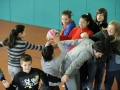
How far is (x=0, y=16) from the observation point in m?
10.5

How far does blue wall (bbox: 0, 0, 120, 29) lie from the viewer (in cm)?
744

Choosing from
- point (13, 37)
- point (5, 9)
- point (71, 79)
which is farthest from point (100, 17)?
point (5, 9)

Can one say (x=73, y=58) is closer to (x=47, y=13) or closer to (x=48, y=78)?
(x=48, y=78)

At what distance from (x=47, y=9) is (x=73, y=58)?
18.5 feet

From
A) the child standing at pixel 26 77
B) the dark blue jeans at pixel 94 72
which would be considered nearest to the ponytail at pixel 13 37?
the child standing at pixel 26 77

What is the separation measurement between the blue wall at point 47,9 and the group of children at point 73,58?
11.3ft

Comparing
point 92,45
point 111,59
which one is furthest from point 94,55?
point 111,59

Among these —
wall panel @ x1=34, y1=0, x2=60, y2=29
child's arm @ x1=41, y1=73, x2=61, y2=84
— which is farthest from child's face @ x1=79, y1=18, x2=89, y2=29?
wall panel @ x1=34, y1=0, x2=60, y2=29

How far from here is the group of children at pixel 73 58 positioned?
3178mm

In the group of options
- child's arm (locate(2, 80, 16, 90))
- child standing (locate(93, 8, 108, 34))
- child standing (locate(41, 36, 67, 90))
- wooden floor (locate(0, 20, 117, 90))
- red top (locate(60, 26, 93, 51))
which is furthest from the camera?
wooden floor (locate(0, 20, 117, 90))

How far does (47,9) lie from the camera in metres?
8.89

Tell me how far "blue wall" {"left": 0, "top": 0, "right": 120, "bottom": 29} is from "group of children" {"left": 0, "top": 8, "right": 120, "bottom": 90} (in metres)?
3.43

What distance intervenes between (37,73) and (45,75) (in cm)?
11

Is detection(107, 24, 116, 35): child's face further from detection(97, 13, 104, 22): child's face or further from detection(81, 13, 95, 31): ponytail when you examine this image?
detection(97, 13, 104, 22): child's face
